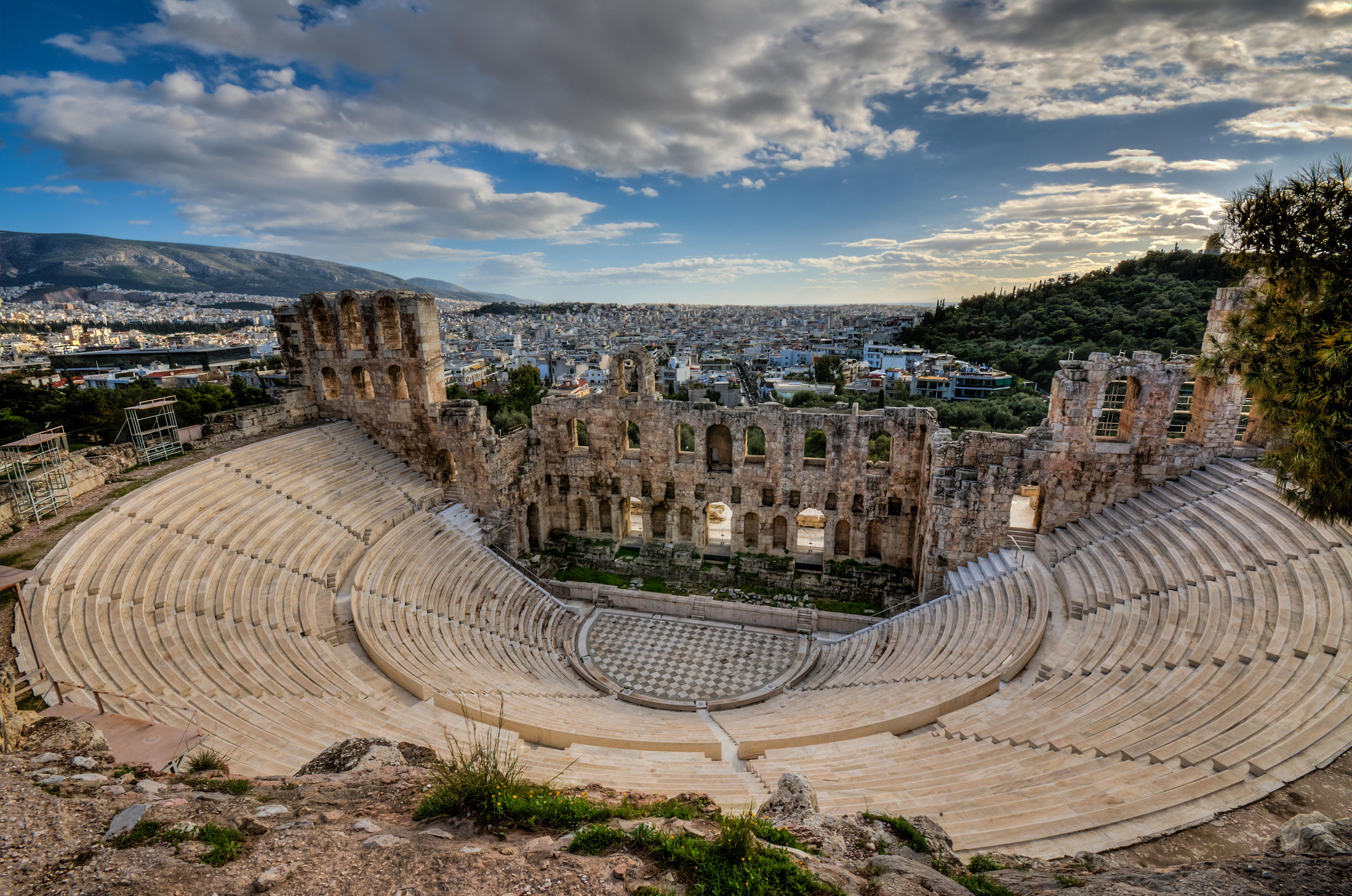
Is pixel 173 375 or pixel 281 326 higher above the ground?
pixel 281 326

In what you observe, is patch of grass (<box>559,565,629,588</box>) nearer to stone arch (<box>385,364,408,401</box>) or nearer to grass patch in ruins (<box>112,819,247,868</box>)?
stone arch (<box>385,364,408,401</box>)

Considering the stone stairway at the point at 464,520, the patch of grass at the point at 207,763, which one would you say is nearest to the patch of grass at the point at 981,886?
the patch of grass at the point at 207,763

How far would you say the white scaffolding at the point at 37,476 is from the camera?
14086 mm

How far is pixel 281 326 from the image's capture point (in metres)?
24.5

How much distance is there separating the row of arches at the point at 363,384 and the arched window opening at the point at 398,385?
1 cm

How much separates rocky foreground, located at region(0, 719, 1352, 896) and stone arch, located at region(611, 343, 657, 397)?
1853 cm

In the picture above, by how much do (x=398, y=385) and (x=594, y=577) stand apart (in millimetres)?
12020

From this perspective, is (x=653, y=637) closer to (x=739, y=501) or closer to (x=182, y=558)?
(x=739, y=501)

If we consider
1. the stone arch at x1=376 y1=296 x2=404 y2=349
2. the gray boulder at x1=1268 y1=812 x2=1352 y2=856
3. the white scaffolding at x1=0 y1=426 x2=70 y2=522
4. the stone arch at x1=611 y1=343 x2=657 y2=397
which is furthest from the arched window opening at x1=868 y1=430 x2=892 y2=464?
the white scaffolding at x1=0 y1=426 x2=70 y2=522

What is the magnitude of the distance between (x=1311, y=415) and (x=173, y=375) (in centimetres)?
9261

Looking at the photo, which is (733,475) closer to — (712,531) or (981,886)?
(712,531)

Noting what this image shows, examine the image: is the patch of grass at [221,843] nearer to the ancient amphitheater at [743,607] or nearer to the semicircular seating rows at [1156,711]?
the ancient amphitheater at [743,607]

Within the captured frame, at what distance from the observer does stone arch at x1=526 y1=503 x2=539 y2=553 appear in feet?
85.3


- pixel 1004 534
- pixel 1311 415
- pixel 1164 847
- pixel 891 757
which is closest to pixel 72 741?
pixel 891 757
